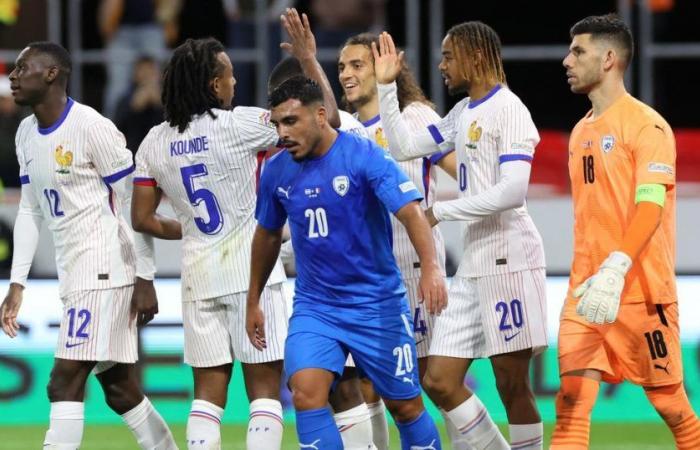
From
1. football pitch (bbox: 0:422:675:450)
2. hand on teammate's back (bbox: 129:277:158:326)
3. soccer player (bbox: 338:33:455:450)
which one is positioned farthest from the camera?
football pitch (bbox: 0:422:675:450)

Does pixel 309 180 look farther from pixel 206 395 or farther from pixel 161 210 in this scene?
pixel 161 210

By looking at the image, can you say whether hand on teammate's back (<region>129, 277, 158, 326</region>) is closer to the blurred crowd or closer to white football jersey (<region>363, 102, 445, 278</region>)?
white football jersey (<region>363, 102, 445, 278</region>)

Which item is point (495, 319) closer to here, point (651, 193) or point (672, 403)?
point (672, 403)

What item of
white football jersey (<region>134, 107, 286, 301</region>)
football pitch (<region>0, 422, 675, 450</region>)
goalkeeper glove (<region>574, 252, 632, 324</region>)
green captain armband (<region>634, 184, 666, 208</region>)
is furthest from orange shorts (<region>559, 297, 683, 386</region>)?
football pitch (<region>0, 422, 675, 450</region>)

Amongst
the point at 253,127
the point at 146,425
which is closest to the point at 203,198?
the point at 253,127

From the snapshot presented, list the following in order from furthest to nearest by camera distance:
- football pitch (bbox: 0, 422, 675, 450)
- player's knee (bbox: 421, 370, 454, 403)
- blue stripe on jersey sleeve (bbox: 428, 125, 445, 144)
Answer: football pitch (bbox: 0, 422, 675, 450)
blue stripe on jersey sleeve (bbox: 428, 125, 445, 144)
player's knee (bbox: 421, 370, 454, 403)

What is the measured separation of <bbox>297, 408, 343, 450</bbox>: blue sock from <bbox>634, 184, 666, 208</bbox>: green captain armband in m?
1.67

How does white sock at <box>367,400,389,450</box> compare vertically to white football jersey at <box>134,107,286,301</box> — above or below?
below

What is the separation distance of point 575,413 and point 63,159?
2.82 meters

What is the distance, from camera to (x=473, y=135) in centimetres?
743

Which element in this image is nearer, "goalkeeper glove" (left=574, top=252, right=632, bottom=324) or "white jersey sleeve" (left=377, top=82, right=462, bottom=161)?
"goalkeeper glove" (left=574, top=252, right=632, bottom=324)

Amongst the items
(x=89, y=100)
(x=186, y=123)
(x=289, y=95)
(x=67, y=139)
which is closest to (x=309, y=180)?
(x=289, y=95)

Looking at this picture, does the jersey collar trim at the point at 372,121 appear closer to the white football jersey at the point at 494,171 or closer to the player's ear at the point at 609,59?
the white football jersey at the point at 494,171

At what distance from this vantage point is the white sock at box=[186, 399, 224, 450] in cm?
721
